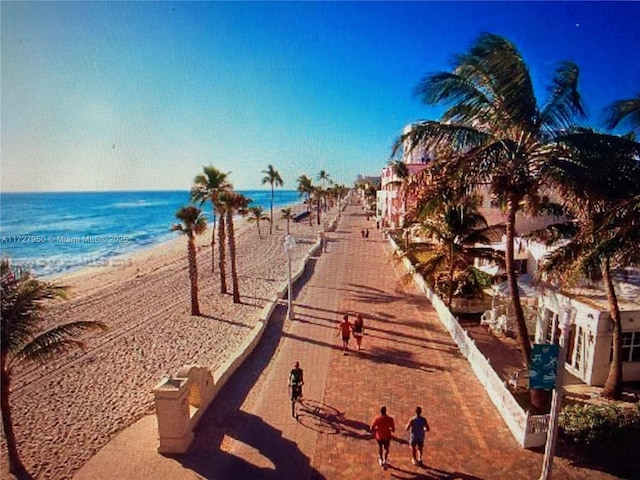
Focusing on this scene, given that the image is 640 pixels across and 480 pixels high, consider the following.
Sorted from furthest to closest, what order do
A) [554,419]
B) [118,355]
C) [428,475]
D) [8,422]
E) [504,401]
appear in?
[118,355]
[504,401]
[8,422]
[428,475]
[554,419]

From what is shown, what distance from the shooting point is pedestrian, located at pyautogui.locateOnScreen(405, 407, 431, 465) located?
22.4 ft

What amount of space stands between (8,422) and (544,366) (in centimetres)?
943

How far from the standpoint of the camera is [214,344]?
14.8 m

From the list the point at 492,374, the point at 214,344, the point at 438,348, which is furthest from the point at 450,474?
the point at 214,344

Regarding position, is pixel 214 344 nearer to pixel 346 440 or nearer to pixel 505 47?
pixel 346 440

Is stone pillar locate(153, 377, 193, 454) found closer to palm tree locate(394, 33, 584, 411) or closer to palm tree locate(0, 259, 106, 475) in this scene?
palm tree locate(0, 259, 106, 475)

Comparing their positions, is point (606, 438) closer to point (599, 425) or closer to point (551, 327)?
point (599, 425)

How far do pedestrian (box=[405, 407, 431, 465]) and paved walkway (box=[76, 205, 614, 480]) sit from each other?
5.9 inches

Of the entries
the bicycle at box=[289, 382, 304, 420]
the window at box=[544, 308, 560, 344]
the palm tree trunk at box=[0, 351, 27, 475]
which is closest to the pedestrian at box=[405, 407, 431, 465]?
the bicycle at box=[289, 382, 304, 420]

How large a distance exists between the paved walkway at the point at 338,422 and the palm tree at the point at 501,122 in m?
1.97

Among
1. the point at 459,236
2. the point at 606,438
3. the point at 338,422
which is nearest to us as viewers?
the point at 606,438

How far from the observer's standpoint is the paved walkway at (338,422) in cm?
693

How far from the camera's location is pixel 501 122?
8914 millimetres

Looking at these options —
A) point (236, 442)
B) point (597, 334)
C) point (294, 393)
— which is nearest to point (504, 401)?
point (597, 334)
